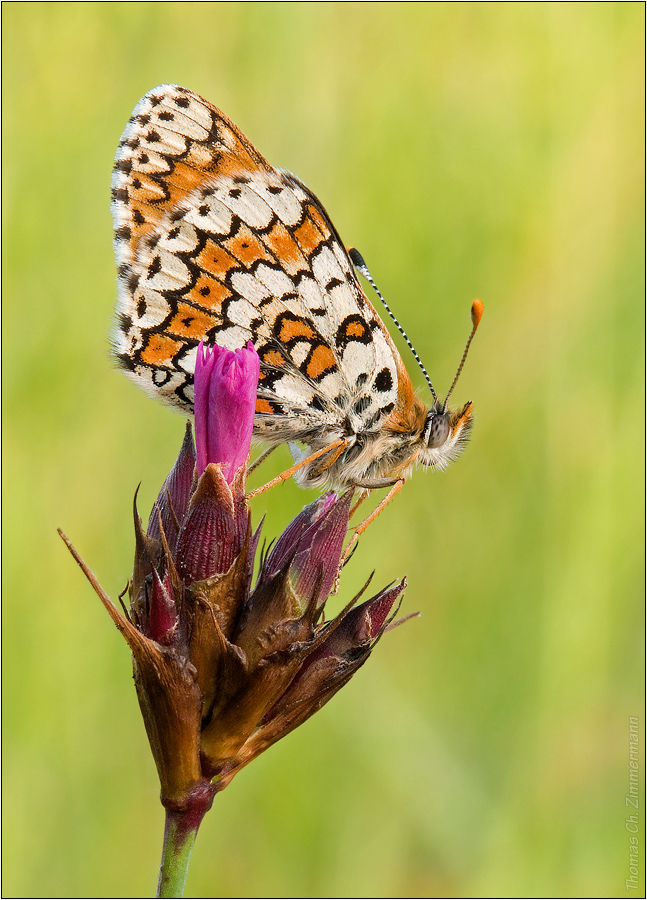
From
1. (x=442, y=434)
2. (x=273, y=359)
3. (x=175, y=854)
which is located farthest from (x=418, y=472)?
(x=175, y=854)

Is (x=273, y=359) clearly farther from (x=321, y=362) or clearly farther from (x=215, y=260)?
(x=215, y=260)

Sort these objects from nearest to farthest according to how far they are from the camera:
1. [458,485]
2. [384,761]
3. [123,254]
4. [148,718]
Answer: [148,718]
[123,254]
[384,761]
[458,485]

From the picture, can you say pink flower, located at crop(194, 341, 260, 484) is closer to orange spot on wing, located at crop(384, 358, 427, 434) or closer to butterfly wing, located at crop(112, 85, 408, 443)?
butterfly wing, located at crop(112, 85, 408, 443)

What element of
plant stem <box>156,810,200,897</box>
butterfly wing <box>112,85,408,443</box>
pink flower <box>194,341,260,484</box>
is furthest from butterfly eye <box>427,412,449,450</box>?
plant stem <box>156,810,200,897</box>

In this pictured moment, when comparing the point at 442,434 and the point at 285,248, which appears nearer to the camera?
the point at 285,248

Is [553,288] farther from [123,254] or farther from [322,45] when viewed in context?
[123,254]

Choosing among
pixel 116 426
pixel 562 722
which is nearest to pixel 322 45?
pixel 116 426
